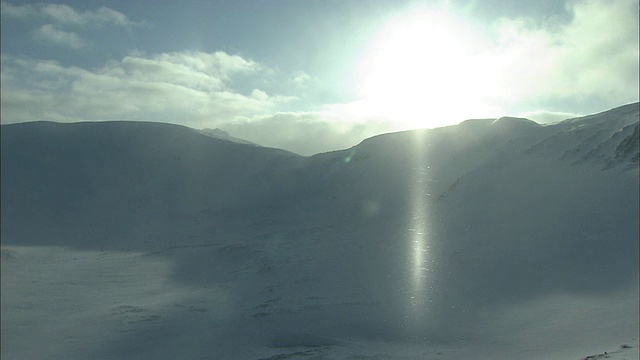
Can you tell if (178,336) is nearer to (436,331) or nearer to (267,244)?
(436,331)

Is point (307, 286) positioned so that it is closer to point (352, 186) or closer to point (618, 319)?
point (618, 319)

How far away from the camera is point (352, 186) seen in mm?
45812

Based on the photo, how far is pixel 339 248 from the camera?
32.4 metres

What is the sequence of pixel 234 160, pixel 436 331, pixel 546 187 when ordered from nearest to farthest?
pixel 436 331 → pixel 546 187 → pixel 234 160

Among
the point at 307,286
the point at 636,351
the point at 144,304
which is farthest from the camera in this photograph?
the point at 307,286

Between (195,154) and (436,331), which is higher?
(195,154)

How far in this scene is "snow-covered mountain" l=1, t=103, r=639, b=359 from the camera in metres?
18.1

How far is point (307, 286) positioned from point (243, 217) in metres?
21.5

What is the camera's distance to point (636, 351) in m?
12.3

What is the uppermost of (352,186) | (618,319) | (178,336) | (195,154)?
(195,154)

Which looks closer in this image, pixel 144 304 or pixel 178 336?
pixel 178 336

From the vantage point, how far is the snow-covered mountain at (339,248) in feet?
59.5

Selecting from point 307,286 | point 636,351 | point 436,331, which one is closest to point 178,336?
point 307,286

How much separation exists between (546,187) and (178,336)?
75.5 feet
